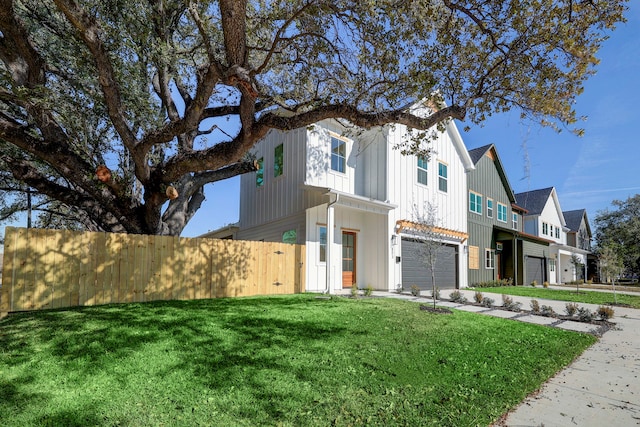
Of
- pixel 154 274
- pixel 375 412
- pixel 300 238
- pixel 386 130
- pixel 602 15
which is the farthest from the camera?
pixel 386 130

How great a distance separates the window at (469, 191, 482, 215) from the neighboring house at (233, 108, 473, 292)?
383 cm

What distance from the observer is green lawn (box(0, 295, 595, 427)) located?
117 inches

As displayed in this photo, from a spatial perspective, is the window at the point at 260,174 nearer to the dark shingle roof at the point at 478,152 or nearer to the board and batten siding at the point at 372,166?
the board and batten siding at the point at 372,166

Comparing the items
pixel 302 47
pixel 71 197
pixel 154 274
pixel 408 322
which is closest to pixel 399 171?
pixel 302 47

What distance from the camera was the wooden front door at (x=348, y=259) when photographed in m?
12.5

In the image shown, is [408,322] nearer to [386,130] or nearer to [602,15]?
[602,15]

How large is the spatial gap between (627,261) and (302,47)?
37.6 metres

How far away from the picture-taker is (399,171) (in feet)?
44.3

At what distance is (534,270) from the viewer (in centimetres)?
2309

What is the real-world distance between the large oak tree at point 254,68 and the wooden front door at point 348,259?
5.69m

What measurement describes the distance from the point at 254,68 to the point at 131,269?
5381 mm

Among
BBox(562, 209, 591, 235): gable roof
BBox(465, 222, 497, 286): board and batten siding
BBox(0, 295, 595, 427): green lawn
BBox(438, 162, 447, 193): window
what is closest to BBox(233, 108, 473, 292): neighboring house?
BBox(438, 162, 447, 193): window

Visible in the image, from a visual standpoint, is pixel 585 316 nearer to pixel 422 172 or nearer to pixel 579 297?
pixel 579 297

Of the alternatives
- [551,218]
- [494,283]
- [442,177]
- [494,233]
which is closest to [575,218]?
[551,218]
